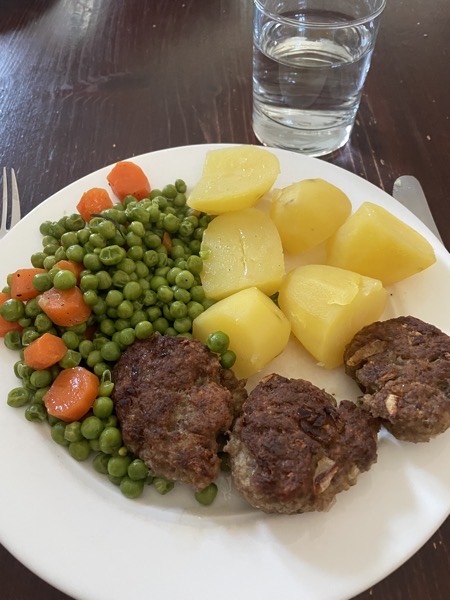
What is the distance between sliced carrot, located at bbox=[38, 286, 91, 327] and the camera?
223 cm

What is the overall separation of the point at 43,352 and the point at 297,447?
111 cm

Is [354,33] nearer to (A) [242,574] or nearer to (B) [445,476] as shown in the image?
(B) [445,476]

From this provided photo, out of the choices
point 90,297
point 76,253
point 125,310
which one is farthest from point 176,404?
point 76,253

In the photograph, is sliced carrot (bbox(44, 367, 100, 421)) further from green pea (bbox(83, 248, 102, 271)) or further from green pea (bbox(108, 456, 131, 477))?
green pea (bbox(83, 248, 102, 271))

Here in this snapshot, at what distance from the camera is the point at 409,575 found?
2.17 meters

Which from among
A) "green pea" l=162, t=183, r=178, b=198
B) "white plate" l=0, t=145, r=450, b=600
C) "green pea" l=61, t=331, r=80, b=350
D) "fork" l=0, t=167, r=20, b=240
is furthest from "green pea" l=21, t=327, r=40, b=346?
"green pea" l=162, t=183, r=178, b=198

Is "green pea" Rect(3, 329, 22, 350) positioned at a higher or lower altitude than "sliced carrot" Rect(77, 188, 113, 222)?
lower

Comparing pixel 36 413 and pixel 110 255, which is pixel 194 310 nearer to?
pixel 110 255

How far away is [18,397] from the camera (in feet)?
7.09

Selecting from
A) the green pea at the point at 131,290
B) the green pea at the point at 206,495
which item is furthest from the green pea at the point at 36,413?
the green pea at the point at 206,495

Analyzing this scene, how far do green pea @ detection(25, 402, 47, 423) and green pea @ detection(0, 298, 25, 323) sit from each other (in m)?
0.39

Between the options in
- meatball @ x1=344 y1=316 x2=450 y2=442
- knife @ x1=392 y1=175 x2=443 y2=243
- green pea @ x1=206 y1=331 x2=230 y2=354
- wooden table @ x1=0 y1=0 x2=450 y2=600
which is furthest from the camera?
wooden table @ x1=0 y1=0 x2=450 y2=600

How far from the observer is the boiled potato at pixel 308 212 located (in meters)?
2.56

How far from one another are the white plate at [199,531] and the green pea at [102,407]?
218mm
